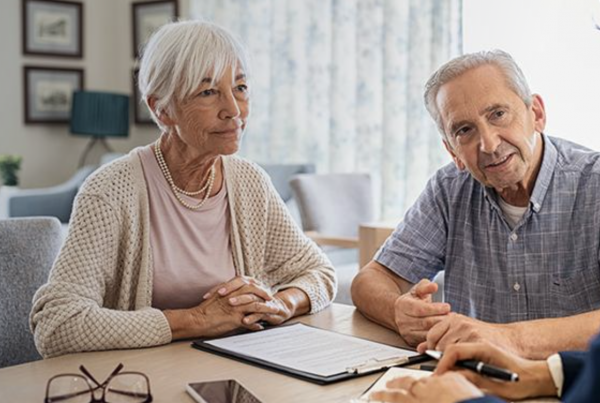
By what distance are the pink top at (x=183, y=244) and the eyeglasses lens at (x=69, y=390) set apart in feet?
1.88

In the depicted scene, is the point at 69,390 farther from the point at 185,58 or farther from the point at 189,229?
the point at 185,58

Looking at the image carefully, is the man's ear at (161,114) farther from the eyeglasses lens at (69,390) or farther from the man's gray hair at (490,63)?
the eyeglasses lens at (69,390)

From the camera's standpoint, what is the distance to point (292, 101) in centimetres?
537

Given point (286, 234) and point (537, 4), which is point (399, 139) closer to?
point (537, 4)

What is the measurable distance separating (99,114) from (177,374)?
16.5 feet

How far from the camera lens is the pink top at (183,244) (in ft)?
6.01

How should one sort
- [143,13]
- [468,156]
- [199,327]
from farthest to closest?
1. [143,13]
2. [468,156]
3. [199,327]

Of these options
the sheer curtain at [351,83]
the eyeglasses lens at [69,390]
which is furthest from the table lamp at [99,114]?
the eyeglasses lens at [69,390]

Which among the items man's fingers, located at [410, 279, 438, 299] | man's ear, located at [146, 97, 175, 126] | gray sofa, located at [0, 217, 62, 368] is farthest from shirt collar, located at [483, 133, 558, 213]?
gray sofa, located at [0, 217, 62, 368]

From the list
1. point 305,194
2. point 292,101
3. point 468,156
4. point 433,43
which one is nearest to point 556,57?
point 433,43

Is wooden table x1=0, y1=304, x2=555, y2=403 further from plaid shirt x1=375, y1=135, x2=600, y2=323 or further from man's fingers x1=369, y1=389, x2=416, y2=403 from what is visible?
plaid shirt x1=375, y1=135, x2=600, y2=323

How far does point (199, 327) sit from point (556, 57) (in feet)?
9.47

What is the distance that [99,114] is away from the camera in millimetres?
6125

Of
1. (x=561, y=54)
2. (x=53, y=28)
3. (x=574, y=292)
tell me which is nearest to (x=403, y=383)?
(x=574, y=292)
